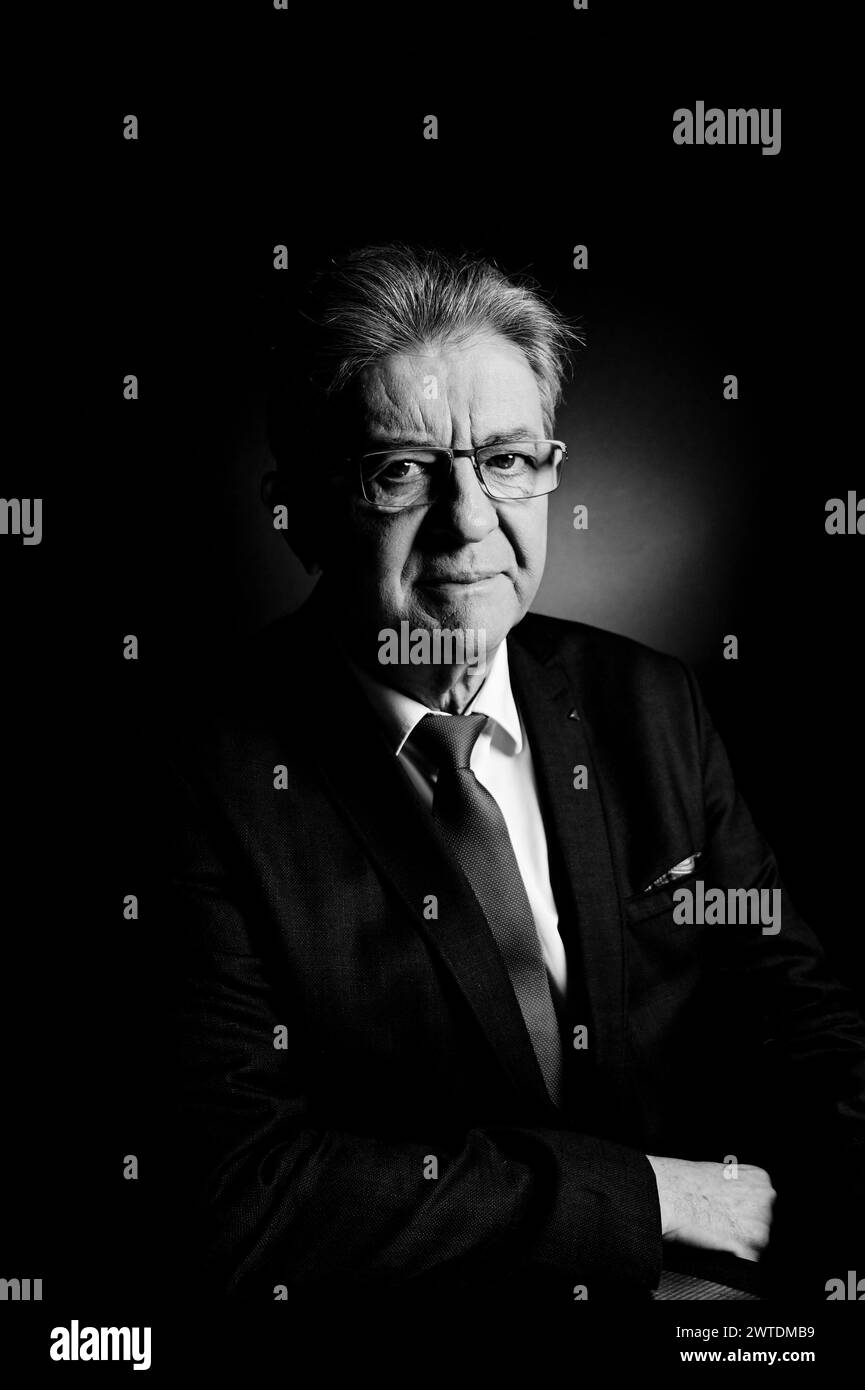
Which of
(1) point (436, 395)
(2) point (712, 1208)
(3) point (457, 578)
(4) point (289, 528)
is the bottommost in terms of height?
(2) point (712, 1208)

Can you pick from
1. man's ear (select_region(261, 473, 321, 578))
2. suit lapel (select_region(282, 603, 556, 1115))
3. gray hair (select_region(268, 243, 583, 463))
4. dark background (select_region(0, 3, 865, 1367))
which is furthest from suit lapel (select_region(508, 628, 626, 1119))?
dark background (select_region(0, 3, 865, 1367))

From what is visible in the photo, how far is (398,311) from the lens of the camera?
151 centimetres

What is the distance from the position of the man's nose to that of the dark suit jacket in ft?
0.97

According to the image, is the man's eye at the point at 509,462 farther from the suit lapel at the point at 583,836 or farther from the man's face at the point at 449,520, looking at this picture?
the suit lapel at the point at 583,836

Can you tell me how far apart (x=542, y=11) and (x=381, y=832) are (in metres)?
1.61

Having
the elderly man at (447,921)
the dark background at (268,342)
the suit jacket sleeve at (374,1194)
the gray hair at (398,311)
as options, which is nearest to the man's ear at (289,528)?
the elderly man at (447,921)

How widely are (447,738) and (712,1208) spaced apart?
0.75 m

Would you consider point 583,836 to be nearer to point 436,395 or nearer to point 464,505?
point 464,505

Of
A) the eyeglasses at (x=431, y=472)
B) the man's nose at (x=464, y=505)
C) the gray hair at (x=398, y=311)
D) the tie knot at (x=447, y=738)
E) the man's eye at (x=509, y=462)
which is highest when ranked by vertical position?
the gray hair at (x=398, y=311)

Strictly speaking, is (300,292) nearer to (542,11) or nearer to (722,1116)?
(542,11)

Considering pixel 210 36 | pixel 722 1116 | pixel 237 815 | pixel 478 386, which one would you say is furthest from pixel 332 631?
pixel 210 36

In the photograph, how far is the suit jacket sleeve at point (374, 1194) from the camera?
1.35 m

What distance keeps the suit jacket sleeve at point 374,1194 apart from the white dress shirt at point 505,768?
29 cm

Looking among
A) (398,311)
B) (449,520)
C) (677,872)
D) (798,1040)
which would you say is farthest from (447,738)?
(798,1040)
